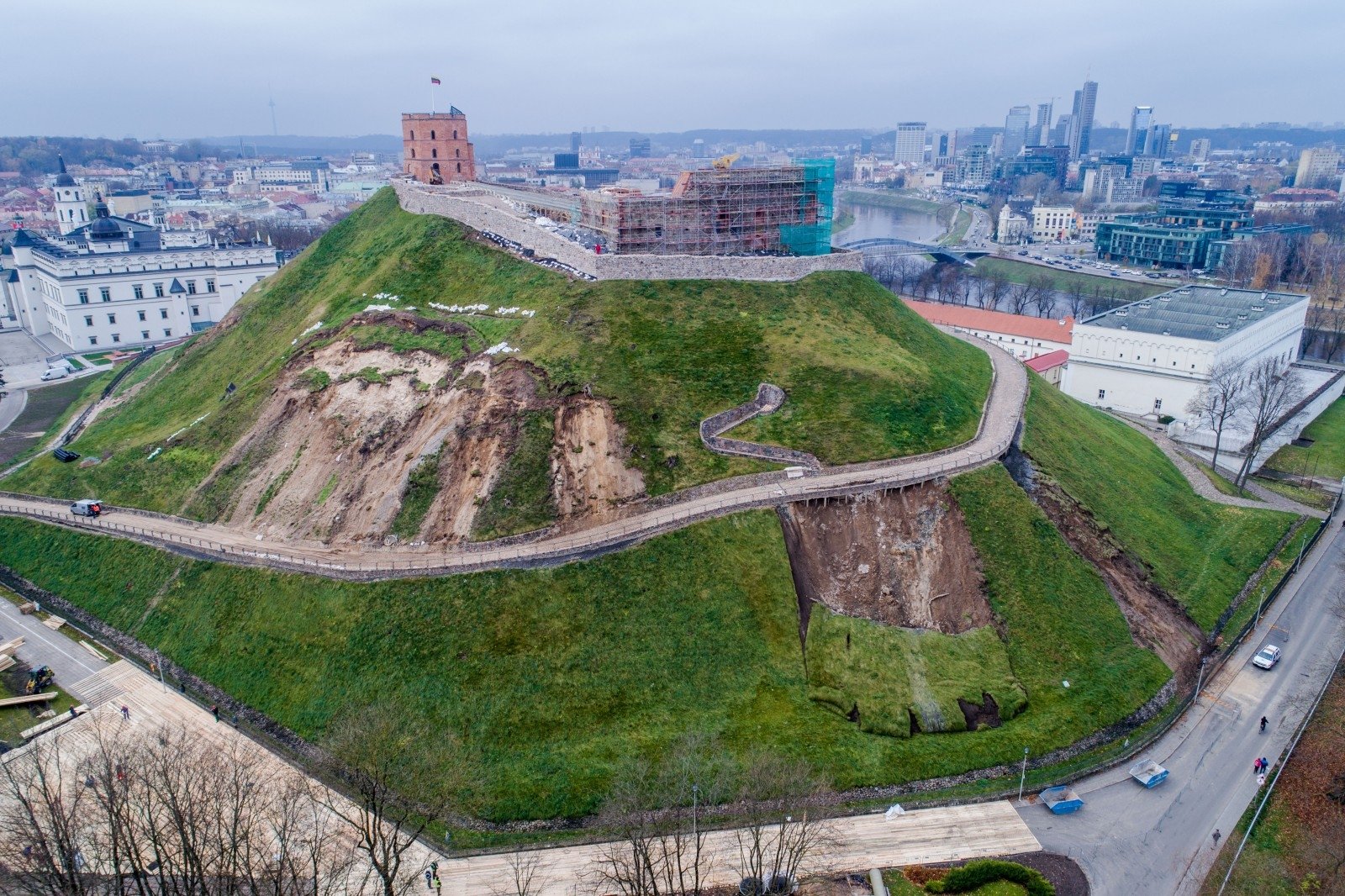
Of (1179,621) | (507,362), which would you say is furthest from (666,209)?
(1179,621)

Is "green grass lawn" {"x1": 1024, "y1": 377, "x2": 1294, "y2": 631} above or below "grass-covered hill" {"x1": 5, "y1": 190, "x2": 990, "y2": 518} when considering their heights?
below

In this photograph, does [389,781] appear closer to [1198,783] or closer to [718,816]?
[718,816]

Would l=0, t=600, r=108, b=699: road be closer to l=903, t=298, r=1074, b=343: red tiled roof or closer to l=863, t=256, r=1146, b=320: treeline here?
l=903, t=298, r=1074, b=343: red tiled roof

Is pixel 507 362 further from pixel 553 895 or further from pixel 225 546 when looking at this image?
pixel 553 895

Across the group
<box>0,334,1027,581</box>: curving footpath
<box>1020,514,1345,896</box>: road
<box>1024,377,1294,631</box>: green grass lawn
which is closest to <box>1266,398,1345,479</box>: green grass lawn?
<box>1024,377,1294,631</box>: green grass lawn

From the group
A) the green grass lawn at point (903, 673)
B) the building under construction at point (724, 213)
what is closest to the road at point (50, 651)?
the green grass lawn at point (903, 673)

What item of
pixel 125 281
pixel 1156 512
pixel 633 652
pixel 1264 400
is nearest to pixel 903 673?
pixel 633 652

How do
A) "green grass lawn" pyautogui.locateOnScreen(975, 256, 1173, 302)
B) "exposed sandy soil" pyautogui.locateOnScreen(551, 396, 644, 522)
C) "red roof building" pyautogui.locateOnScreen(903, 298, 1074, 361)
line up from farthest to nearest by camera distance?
"green grass lawn" pyautogui.locateOnScreen(975, 256, 1173, 302) → "red roof building" pyautogui.locateOnScreen(903, 298, 1074, 361) → "exposed sandy soil" pyautogui.locateOnScreen(551, 396, 644, 522)
